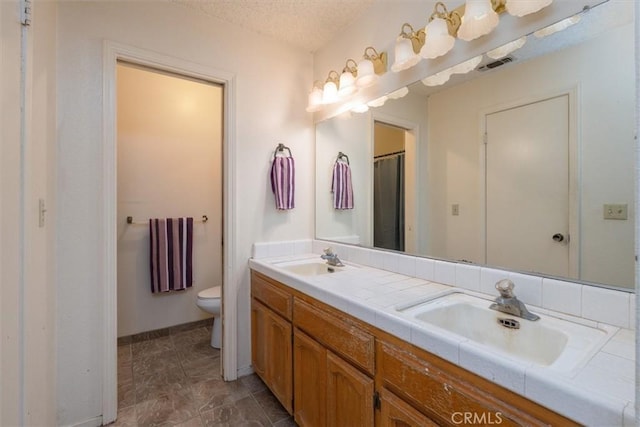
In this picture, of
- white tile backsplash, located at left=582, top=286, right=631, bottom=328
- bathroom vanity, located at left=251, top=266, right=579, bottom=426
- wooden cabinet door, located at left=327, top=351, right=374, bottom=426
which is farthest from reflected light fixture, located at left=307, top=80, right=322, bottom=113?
white tile backsplash, located at left=582, top=286, right=631, bottom=328

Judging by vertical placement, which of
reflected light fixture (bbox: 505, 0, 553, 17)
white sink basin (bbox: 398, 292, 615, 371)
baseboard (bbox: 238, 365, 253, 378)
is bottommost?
baseboard (bbox: 238, 365, 253, 378)

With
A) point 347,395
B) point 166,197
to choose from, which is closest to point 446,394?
point 347,395

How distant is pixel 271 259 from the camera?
6.46 ft

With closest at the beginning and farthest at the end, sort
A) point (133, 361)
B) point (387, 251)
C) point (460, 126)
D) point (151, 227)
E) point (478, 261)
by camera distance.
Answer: point (478, 261) < point (460, 126) < point (387, 251) < point (133, 361) < point (151, 227)

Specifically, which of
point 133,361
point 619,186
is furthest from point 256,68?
point 133,361

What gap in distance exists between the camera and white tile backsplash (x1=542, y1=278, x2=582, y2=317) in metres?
0.93

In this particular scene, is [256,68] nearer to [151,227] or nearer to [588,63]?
[151,227]

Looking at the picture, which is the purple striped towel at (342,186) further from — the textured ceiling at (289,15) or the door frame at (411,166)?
the textured ceiling at (289,15)

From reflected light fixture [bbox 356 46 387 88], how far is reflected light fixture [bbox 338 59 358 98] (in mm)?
77

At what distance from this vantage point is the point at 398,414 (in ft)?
2.88

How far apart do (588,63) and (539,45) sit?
180 millimetres

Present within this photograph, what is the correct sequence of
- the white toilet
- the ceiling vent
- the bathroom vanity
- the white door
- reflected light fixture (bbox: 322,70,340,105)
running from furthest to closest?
the white toilet, reflected light fixture (bbox: 322,70,340,105), the ceiling vent, the white door, the bathroom vanity

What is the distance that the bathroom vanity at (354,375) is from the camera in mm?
684

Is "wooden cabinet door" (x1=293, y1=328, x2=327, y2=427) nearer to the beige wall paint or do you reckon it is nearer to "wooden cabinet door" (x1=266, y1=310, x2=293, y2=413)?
"wooden cabinet door" (x1=266, y1=310, x2=293, y2=413)
